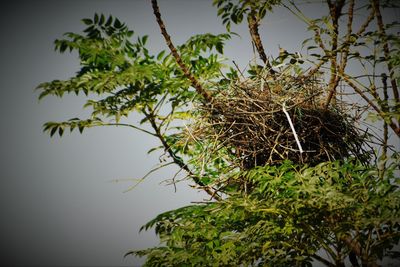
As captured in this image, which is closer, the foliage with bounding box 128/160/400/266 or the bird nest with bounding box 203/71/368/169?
the foliage with bounding box 128/160/400/266

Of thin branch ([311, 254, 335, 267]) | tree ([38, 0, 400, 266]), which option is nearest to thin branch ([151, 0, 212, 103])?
tree ([38, 0, 400, 266])

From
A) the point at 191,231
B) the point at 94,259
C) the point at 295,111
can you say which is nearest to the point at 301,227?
the point at 191,231

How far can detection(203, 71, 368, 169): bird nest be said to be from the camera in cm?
270

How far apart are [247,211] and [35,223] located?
304ft

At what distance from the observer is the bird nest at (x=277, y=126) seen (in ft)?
8.86

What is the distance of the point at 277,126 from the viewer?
2.74 m

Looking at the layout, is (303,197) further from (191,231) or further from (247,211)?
(191,231)

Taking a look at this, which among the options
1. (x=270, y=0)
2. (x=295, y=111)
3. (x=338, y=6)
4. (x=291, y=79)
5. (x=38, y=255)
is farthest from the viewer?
(x=38, y=255)

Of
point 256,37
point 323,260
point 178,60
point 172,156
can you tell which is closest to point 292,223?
point 323,260

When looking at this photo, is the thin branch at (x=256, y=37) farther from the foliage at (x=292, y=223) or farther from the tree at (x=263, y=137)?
the foliage at (x=292, y=223)

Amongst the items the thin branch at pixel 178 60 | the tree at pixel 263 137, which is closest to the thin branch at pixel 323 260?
the tree at pixel 263 137

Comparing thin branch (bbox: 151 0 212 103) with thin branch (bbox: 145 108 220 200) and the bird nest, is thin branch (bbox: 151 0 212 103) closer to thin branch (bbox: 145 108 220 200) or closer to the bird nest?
the bird nest

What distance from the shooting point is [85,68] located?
2641 mm

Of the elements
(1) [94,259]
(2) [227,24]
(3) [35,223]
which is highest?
(3) [35,223]
